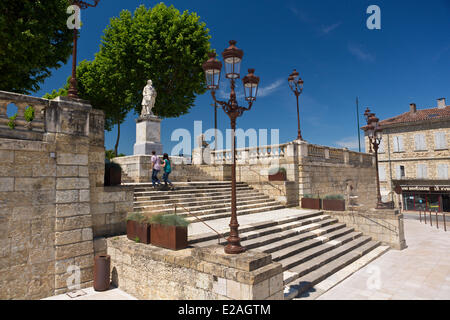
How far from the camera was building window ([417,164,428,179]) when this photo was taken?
2427 cm

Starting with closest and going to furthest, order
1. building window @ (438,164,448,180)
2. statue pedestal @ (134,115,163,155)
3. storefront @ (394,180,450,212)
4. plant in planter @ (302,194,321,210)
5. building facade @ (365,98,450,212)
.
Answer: plant in planter @ (302,194,321,210), statue pedestal @ (134,115,163,155), building window @ (438,164,448,180), building facade @ (365,98,450,212), storefront @ (394,180,450,212)

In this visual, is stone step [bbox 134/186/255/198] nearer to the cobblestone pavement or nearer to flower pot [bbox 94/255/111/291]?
flower pot [bbox 94/255/111/291]

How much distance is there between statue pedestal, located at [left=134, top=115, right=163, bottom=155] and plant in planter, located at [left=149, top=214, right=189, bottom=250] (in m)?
7.55

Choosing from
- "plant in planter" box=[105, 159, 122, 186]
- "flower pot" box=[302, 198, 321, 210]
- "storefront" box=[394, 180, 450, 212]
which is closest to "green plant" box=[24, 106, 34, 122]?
"plant in planter" box=[105, 159, 122, 186]

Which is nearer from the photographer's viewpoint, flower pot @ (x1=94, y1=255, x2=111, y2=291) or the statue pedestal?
flower pot @ (x1=94, y1=255, x2=111, y2=291)

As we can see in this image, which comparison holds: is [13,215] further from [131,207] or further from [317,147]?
[317,147]

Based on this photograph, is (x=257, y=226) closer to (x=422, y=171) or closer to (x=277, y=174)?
(x=277, y=174)

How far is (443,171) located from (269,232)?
962 inches

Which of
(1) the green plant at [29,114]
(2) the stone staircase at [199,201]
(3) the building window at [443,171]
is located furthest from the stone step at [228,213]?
(3) the building window at [443,171]

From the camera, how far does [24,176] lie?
557 centimetres

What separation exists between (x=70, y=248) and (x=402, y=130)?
2956 cm

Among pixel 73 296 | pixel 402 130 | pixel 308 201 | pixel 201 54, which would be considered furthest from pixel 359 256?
pixel 402 130

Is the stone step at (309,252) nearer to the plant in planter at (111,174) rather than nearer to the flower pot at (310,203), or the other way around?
the flower pot at (310,203)

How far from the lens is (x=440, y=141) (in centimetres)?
2347
